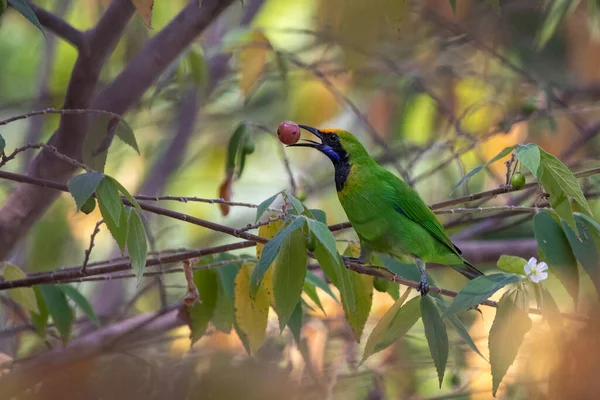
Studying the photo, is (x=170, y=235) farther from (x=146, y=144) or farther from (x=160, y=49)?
(x=160, y=49)

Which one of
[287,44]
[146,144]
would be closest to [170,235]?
[146,144]

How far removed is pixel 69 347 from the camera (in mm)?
2982

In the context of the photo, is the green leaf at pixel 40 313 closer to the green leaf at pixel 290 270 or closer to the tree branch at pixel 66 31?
the tree branch at pixel 66 31

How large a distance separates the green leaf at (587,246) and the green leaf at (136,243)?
119cm

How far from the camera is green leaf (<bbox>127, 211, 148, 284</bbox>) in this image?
1.91m

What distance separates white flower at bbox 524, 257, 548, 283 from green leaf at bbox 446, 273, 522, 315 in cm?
7

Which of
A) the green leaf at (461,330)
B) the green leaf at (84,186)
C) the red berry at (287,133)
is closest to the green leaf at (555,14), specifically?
the red berry at (287,133)

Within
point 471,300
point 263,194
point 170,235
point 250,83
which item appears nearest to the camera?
point 471,300

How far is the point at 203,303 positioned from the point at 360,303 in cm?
58

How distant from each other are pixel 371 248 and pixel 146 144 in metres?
3.74

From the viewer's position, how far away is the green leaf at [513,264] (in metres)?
2.03

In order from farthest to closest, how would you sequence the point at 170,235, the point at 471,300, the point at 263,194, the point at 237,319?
the point at 263,194, the point at 170,235, the point at 237,319, the point at 471,300

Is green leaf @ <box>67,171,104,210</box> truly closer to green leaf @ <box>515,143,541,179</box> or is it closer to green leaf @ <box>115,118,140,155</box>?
green leaf @ <box>115,118,140,155</box>

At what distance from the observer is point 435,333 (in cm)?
195
